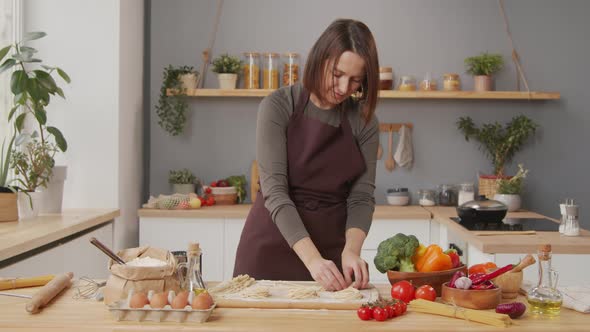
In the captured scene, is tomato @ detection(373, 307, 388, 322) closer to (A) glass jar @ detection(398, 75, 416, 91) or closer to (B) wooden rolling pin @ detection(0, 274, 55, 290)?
(B) wooden rolling pin @ detection(0, 274, 55, 290)

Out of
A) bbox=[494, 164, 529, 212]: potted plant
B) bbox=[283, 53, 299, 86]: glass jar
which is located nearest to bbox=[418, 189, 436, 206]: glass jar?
bbox=[494, 164, 529, 212]: potted plant

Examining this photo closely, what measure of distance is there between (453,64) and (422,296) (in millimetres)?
3236

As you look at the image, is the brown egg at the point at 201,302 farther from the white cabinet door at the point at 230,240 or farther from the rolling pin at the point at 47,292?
the white cabinet door at the point at 230,240

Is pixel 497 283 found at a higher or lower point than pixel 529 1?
lower

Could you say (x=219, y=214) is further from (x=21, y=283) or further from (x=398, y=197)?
(x=21, y=283)

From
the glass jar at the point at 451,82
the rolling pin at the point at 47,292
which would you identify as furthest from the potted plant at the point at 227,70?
the rolling pin at the point at 47,292

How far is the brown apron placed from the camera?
2457mm

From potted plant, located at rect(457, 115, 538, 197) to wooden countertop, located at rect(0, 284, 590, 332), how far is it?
2.89m

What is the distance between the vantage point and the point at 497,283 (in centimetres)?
195

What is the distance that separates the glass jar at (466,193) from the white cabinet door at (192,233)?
5.10 feet

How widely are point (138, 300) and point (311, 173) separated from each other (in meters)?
0.97

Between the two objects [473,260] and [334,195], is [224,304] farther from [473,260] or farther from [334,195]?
[473,260]

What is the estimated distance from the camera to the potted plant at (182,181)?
468cm

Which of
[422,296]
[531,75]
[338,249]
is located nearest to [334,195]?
[338,249]
